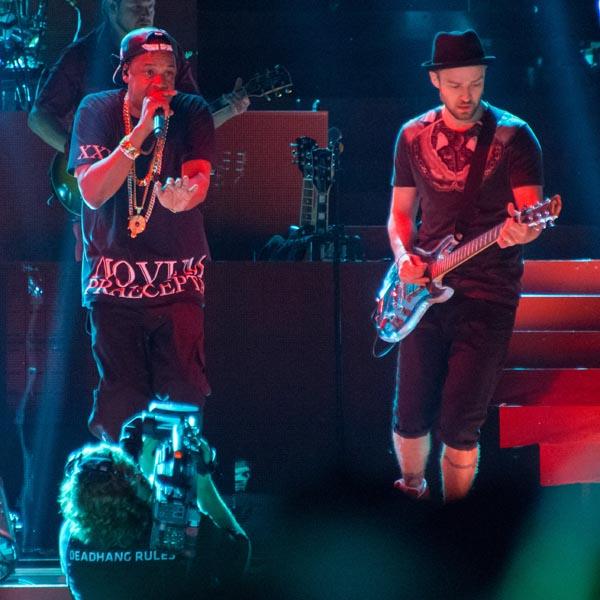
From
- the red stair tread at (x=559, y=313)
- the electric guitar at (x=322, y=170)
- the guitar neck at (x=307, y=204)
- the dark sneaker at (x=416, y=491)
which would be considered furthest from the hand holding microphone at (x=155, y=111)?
the red stair tread at (x=559, y=313)

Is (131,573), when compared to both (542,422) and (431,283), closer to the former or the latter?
(431,283)

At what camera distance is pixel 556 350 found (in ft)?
20.9

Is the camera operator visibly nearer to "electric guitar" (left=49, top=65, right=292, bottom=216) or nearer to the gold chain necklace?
the gold chain necklace

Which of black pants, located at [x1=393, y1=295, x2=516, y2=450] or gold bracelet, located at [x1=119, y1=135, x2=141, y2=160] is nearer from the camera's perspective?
gold bracelet, located at [x1=119, y1=135, x2=141, y2=160]

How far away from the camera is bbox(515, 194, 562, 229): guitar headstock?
4332 mm

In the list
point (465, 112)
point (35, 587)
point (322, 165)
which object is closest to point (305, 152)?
point (322, 165)

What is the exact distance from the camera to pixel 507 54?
9.46m

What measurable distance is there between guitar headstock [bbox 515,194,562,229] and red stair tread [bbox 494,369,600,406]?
189 cm

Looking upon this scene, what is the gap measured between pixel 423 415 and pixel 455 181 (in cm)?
100

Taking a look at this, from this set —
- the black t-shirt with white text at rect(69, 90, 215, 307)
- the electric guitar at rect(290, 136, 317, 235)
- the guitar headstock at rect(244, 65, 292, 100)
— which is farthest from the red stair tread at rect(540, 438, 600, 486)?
the guitar headstock at rect(244, 65, 292, 100)

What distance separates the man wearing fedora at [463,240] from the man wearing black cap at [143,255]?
93 centimetres

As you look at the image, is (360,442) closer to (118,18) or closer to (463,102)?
(463,102)

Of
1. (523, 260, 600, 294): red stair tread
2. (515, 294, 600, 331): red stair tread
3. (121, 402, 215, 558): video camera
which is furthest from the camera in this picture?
(523, 260, 600, 294): red stair tread

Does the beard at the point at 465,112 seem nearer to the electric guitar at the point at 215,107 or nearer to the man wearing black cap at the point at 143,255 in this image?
the man wearing black cap at the point at 143,255
